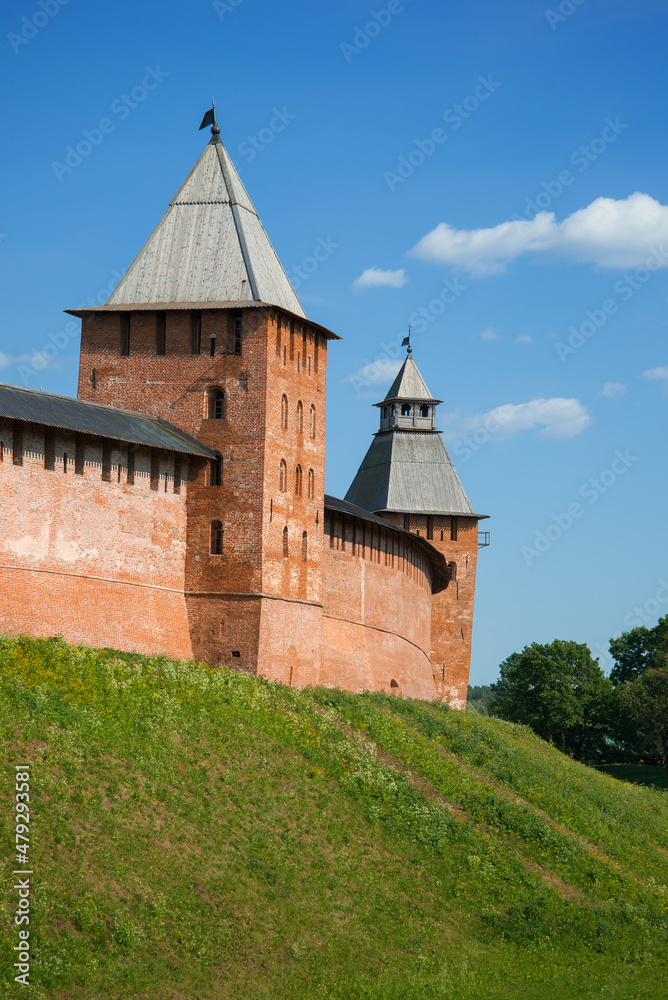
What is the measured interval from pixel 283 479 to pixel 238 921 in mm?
14215

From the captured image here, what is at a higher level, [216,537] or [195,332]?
[195,332]

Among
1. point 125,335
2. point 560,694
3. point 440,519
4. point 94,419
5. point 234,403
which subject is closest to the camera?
point 94,419

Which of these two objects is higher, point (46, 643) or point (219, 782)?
point (46, 643)

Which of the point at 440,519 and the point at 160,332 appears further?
the point at 440,519

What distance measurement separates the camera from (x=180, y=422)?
106 ft

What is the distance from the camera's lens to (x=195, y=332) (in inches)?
1289

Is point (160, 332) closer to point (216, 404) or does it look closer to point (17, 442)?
point (216, 404)

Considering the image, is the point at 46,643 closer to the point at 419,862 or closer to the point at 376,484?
the point at 419,862

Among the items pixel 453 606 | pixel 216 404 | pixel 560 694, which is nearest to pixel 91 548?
pixel 216 404

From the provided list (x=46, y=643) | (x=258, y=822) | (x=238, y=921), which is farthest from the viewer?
(x=46, y=643)

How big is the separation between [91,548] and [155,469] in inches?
124

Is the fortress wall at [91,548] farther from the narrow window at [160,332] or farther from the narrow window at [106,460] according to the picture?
the narrow window at [160,332]

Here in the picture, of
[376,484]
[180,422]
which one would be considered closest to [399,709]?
[180,422]

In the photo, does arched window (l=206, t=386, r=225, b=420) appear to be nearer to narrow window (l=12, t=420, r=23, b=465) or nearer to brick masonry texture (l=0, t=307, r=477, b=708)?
brick masonry texture (l=0, t=307, r=477, b=708)
